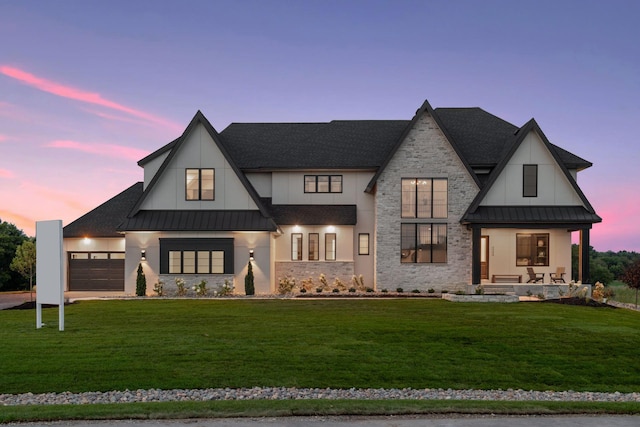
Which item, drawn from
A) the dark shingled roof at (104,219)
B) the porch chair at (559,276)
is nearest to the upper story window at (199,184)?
the dark shingled roof at (104,219)

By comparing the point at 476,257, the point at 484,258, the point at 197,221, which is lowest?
the point at 484,258

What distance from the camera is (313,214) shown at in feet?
92.6

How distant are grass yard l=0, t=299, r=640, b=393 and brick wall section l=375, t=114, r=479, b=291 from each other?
25.5ft

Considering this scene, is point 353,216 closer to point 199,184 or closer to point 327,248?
point 327,248

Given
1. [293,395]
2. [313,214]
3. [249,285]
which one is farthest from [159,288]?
[293,395]

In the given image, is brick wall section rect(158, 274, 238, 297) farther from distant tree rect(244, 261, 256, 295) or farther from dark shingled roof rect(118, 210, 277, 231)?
dark shingled roof rect(118, 210, 277, 231)

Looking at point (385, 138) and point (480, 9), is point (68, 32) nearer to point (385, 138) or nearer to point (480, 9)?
point (385, 138)

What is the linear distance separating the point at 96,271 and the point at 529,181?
86.5 ft

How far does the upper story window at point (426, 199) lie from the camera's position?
26.8 meters

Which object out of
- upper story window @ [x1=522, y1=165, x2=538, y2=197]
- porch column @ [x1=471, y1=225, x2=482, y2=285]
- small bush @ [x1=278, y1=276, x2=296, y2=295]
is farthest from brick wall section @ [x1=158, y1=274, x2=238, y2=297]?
upper story window @ [x1=522, y1=165, x2=538, y2=197]

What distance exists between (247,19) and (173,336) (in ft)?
56.8

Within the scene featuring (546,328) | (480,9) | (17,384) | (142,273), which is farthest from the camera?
(142,273)

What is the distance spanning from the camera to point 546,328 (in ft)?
49.6

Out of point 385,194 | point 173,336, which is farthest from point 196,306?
point 385,194
